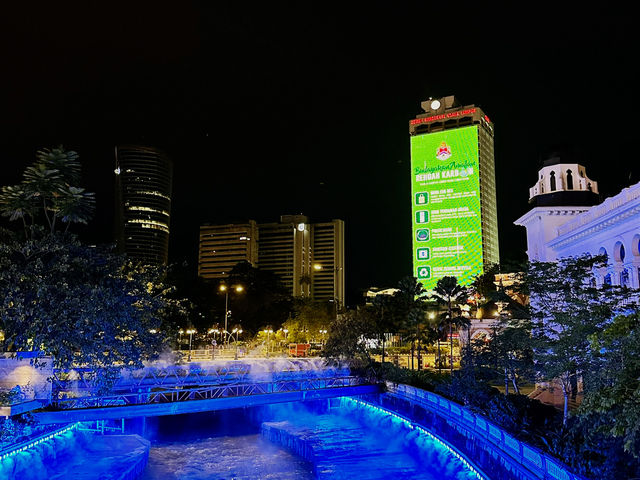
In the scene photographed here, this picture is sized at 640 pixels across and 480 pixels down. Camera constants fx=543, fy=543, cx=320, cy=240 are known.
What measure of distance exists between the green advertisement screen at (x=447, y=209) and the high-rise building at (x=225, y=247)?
3770 inches

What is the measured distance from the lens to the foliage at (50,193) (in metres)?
27.9

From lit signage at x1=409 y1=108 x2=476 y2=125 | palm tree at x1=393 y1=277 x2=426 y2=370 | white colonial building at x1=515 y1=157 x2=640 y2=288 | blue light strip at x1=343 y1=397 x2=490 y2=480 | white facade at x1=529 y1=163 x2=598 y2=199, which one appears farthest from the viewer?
lit signage at x1=409 y1=108 x2=476 y2=125

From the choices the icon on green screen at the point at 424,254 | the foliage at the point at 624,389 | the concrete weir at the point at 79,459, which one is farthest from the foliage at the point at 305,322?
the foliage at the point at 624,389

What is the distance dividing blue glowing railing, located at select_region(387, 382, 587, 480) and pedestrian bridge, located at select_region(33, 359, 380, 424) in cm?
581

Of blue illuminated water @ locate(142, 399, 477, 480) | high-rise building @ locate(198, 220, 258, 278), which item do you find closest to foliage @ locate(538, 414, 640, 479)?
A: blue illuminated water @ locate(142, 399, 477, 480)

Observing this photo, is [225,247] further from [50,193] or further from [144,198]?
[50,193]

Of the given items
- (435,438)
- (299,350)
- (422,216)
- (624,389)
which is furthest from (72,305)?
(422,216)

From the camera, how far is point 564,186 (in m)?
38.8

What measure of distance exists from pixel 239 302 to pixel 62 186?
38.6 m

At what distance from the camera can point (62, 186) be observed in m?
28.4

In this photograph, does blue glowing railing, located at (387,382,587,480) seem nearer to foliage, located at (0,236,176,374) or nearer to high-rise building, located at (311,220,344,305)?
foliage, located at (0,236,176,374)

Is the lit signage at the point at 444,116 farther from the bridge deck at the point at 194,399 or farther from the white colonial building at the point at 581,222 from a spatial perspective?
the bridge deck at the point at 194,399

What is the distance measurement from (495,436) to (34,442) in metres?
20.4

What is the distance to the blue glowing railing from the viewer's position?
1554 cm
